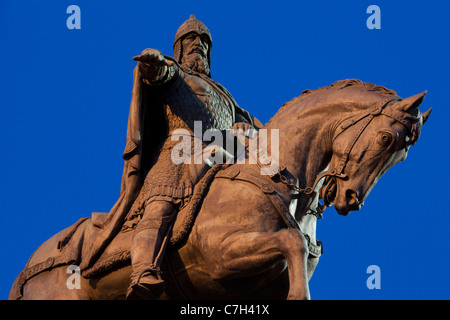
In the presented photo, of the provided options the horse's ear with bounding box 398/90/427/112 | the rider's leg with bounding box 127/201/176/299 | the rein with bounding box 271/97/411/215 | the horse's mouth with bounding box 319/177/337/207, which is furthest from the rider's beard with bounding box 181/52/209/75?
the horse's ear with bounding box 398/90/427/112

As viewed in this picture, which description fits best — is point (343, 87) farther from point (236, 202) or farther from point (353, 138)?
point (236, 202)

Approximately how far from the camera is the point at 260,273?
926cm

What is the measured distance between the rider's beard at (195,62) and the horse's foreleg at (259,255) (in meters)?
3.15

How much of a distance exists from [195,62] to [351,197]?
341cm

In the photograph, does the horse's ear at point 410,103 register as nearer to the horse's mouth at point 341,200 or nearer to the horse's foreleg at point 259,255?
the horse's mouth at point 341,200

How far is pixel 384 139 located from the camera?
930cm

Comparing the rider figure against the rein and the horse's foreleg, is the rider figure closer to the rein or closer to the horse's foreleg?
the horse's foreleg

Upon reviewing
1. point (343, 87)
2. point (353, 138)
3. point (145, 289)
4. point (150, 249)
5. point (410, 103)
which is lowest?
point (145, 289)

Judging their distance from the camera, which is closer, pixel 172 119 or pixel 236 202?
pixel 236 202

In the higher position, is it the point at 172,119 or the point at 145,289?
the point at 172,119

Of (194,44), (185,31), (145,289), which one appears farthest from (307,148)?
(185,31)

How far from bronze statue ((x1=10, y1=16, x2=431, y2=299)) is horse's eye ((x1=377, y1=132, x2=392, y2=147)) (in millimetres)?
11

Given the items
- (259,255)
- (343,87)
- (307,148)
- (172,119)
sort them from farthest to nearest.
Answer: (172,119), (343,87), (307,148), (259,255)
